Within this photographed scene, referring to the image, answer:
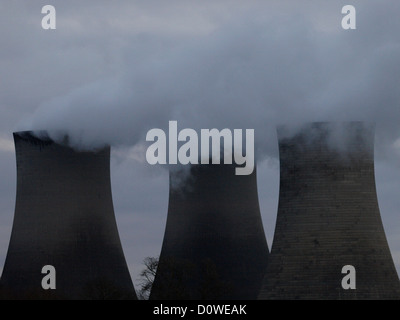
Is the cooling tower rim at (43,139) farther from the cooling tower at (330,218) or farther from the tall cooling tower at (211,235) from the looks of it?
the cooling tower at (330,218)

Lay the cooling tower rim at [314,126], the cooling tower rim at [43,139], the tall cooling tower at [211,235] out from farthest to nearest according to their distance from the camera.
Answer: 1. the tall cooling tower at [211,235]
2. the cooling tower rim at [43,139]
3. the cooling tower rim at [314,126]

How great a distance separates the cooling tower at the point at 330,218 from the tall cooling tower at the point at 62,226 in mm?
5382

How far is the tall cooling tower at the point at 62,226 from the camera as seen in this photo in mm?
33938

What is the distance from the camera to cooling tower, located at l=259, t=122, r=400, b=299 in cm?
3050

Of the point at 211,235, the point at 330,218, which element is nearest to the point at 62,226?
the point at 211,235

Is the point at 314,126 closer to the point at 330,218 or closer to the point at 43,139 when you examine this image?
the point at 330,218

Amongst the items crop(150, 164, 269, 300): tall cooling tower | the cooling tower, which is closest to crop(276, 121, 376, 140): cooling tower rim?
the cooling tower

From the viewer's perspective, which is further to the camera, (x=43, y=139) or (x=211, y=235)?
(x=211, y=235)

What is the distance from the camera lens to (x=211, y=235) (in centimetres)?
3559

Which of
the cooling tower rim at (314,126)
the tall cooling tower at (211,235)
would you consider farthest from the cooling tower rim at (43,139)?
the cooling tower rim at (314,126)

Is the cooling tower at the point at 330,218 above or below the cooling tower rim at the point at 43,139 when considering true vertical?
below

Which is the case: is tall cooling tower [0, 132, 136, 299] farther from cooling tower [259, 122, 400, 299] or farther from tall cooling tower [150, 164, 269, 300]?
cooling tower [259, 122, 400, 299]

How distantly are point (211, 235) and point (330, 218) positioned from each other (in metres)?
5.60

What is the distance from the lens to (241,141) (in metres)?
34.7
